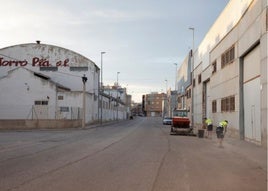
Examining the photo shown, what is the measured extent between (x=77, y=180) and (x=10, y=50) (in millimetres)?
68393

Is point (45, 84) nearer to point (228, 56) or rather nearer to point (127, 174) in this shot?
point (228, 56)

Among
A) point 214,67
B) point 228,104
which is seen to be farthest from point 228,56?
point 214,67

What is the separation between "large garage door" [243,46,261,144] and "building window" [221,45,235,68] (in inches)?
151

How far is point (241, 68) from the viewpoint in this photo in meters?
33.7

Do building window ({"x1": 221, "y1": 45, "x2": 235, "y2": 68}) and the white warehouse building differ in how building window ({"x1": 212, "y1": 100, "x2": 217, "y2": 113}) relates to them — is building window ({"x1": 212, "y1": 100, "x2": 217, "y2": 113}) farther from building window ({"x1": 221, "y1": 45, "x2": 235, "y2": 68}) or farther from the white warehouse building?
the white warehouse building

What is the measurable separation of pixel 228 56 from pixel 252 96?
9267mm

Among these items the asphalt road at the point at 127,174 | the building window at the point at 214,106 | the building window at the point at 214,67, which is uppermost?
the building window at the point at 214,67

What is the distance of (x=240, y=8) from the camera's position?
33.1 metres

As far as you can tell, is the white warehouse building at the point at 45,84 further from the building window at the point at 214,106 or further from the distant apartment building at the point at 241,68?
the distant apartment building at the point at 241,68

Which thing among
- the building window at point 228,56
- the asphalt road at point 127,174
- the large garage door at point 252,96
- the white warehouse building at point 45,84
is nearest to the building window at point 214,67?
the building window at point 228,56

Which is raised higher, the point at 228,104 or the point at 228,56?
the point at 228,56

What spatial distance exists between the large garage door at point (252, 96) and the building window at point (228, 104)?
13.7 ft

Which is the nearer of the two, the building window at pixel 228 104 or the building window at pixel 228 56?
the building window at pixel 228 56

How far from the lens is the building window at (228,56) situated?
3669 cm
